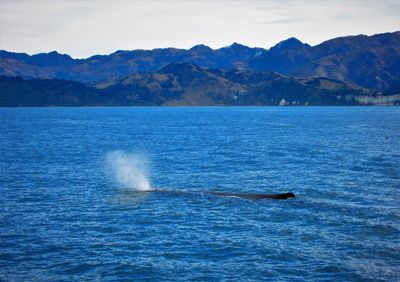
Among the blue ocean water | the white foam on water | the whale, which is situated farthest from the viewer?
the white foam on water

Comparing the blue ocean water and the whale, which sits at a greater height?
the whale

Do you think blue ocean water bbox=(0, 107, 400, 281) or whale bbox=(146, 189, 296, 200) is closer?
blue ocean water bbox=(0, 107, 400, 281)

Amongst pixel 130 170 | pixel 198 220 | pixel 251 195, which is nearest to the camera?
pixel 198 220

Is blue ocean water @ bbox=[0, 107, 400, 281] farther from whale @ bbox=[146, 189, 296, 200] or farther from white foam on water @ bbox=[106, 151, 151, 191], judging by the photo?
whale @ bbox=[146, 189, 296, 200]

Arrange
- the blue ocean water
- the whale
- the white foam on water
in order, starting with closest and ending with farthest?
the blue ocean water → the whale → the white foam on water

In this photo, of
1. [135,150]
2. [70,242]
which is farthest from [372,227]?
[135,150]

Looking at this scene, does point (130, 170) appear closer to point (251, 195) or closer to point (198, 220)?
point (251, 195)

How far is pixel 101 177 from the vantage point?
3698 inches

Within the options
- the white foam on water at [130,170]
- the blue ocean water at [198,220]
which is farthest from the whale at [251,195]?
the white foam on water at [130,170]

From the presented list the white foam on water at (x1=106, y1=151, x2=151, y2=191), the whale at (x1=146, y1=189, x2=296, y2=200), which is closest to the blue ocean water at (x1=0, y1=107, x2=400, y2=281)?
the white foam on water at (x1=106, y1=151, x2=151, y2=191)

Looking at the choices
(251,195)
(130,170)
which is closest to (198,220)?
(251,195)

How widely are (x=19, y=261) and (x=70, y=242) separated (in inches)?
256

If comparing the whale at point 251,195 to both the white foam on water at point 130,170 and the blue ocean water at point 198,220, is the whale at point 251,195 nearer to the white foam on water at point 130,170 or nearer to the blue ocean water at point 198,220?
the blue ocean water at point 198,220

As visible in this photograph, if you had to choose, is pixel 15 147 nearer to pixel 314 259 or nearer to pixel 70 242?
pixel 70 242
